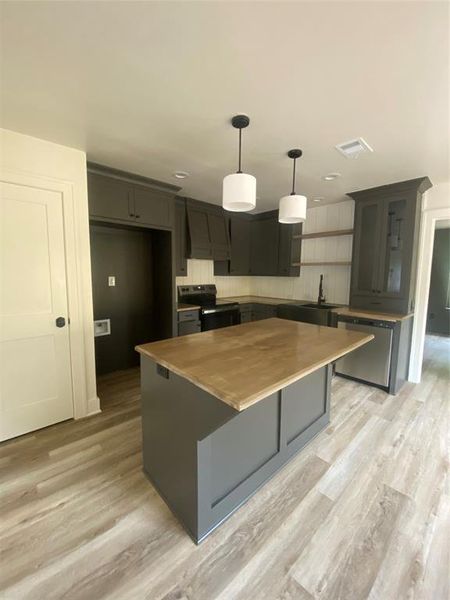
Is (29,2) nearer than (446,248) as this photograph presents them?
Yes

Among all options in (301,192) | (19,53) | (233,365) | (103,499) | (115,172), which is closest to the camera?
(19,53)

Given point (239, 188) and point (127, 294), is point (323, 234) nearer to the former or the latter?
point (239, 188)

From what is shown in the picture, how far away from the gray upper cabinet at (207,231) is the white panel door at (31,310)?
181 centimetres

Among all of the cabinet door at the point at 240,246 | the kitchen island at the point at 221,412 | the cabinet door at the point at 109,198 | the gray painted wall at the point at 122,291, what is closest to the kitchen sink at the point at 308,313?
the cabinet door at the point at 240,246

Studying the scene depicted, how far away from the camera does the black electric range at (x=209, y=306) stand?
12.2 feet

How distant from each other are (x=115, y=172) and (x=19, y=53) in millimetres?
1436

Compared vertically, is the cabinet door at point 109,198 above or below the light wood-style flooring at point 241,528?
above

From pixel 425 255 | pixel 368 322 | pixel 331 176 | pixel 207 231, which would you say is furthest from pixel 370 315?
pixel 207 231

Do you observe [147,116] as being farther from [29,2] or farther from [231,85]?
[29,2]

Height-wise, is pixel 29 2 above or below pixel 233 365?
above

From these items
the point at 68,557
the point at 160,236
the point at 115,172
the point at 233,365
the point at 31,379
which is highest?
the point at 115,172

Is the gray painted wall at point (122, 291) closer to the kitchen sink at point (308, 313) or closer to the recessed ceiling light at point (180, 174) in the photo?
the recessed ceiling light at point (180, 174)

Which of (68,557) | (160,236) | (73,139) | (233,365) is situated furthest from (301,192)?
(68,557)

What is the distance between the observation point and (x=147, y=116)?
69.2 inches
